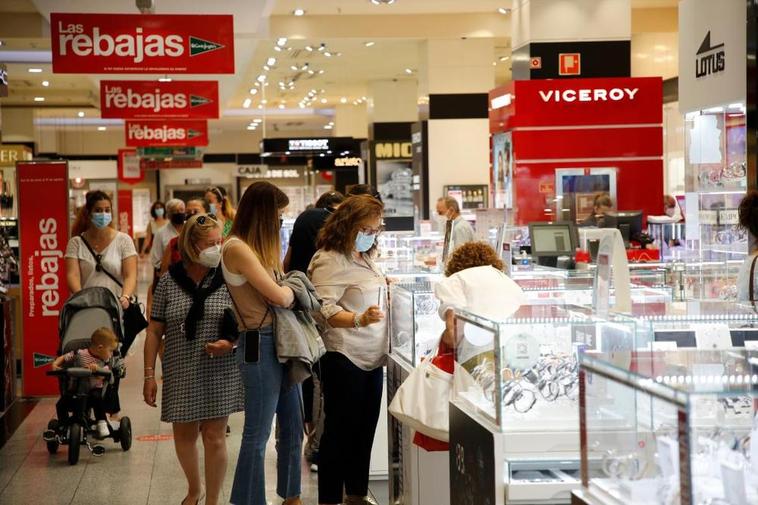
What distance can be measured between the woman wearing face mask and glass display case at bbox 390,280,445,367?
0.77 m

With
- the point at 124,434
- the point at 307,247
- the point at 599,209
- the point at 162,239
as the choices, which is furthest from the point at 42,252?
the point at 599,209

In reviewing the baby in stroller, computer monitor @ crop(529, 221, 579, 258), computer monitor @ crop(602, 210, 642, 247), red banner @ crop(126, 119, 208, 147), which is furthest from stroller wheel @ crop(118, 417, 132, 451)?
red banner @ crop(126, 119, 208, 147)

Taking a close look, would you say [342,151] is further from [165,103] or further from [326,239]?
[326,239]

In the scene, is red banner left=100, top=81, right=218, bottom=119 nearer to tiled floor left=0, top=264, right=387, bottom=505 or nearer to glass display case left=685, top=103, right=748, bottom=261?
tiled floor left=0, top=264, right=387, bottom=505

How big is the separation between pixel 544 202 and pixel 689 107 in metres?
4.08

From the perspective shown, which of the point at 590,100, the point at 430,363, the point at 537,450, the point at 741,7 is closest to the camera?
the point at 537,450

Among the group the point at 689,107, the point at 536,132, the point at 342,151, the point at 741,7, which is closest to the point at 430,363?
the point at 741,7

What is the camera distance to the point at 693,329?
3684 mm

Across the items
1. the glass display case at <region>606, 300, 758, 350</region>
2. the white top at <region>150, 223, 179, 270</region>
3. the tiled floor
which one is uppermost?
the white top at <region>150, 223, 179, 270</region>

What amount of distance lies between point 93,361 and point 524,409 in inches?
158

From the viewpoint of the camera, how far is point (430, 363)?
4.21 meters

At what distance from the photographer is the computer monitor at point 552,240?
390 inches

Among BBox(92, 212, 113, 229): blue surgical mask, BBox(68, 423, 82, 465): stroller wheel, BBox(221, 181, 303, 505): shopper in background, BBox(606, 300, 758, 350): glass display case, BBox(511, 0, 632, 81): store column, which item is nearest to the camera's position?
BBox(606, 300, 758, 350): glass display case

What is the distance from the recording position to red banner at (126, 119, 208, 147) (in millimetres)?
17594
